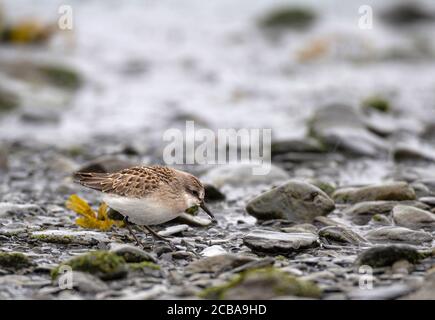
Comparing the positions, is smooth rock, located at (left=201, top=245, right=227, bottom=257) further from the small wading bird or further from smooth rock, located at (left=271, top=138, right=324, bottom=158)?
smooth rock, located at (left=271, top=138, right=324, bottom=158)

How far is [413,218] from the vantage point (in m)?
8.95

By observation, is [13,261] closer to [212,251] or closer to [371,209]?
[212,251]

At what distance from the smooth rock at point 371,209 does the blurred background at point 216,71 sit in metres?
3.67

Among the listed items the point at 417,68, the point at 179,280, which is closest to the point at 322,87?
the point at 417,68

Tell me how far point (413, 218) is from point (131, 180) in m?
3.31

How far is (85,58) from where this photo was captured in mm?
23141

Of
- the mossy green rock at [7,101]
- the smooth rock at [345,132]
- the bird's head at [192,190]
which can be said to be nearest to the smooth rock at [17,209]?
the bird's head at [192,190]

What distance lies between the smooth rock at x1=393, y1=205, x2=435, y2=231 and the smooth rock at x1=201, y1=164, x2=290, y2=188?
2871 millimetres

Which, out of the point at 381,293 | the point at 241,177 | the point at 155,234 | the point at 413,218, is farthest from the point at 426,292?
the point at 241,177

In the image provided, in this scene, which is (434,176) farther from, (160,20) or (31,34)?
(160,20)

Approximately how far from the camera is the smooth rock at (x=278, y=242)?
25.5 ft

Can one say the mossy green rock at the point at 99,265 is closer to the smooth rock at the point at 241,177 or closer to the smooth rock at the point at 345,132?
the smooth rock at the point at 241,177

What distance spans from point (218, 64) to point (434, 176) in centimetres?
1277

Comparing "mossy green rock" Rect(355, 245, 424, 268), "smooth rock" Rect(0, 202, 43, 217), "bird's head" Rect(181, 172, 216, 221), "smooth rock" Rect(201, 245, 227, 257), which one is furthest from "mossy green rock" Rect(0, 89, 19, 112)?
"mossy green rock" Rect(355, 245, 424, 268)
